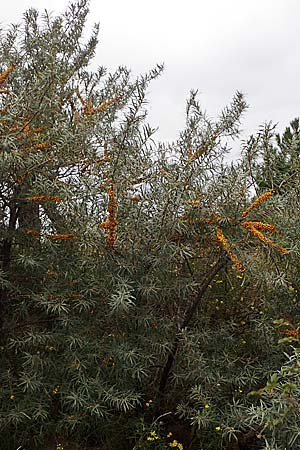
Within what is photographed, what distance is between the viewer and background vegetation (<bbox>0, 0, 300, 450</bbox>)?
352 centimetres

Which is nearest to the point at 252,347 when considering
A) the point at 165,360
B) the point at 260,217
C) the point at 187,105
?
the point at 165,360

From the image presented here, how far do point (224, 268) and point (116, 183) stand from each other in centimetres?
84

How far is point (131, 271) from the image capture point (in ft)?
11.7

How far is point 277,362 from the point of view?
3.86m

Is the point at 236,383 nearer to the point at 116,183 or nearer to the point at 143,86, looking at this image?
the point at 116,183

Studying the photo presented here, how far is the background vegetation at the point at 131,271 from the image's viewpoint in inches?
139

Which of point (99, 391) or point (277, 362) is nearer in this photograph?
point (99, 391)

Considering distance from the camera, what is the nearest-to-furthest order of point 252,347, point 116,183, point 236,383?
point 116,183 < point 236,383 < point 252,347

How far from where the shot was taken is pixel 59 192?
3557 mm

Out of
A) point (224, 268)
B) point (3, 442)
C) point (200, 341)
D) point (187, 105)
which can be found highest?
point (187, 105)

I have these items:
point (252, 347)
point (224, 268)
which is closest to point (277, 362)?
point (252, 347)

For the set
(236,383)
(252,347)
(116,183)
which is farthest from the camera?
(252,347)

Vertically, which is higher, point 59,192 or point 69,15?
point 69,15

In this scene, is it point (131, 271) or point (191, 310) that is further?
point (191, 310)
